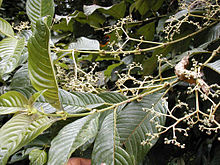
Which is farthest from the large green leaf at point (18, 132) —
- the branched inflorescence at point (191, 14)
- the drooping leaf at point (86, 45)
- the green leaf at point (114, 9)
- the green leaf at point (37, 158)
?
the green leaf at point (114, 9)

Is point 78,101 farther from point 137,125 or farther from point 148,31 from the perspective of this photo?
point 148,31

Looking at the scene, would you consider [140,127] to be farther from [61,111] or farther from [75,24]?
[75,24]

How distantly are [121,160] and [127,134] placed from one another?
11 centimetres

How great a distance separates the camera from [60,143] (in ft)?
1.80

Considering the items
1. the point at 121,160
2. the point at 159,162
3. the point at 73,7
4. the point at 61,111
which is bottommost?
the point at 159,162

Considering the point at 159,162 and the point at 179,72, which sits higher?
the point at 179,72

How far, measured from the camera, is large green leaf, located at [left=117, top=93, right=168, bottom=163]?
66 centimetres

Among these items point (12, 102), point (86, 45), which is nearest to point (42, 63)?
point (12, 102)

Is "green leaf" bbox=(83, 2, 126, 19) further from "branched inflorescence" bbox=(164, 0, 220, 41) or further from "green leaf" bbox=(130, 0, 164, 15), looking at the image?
"branched inflorescence" bbox=(164, 0, 220, 41)

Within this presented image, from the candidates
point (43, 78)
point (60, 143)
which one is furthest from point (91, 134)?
point (43, 78)

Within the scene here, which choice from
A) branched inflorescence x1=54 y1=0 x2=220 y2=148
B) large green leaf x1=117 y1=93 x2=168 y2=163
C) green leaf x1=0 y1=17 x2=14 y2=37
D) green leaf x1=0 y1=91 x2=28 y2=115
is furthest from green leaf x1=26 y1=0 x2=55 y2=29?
large green leaf x1=117 y1=93 x2=168 y2=163

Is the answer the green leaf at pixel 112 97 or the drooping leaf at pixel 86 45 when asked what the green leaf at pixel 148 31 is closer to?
the drooping leaf at pixel 86 45

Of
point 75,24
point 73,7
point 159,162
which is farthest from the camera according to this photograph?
point 73,7

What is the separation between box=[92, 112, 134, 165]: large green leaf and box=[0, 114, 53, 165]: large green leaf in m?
0.16
